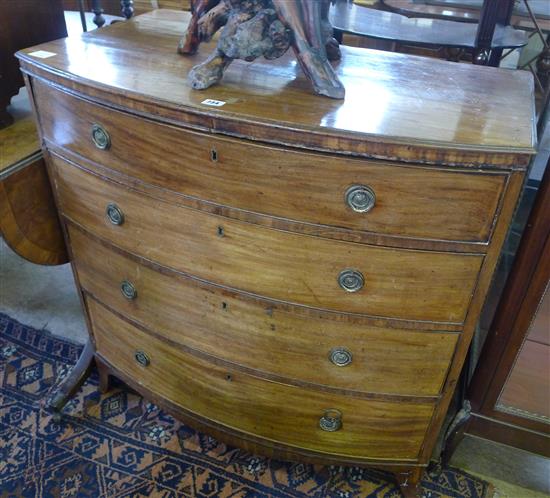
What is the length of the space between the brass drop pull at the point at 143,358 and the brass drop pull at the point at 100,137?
60 centimetres

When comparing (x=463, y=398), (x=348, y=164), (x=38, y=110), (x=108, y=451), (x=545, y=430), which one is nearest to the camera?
(x=348, y=164)

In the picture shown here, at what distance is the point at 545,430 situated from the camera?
1.33m

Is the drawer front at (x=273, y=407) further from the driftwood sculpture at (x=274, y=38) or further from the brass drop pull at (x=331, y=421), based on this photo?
the driftwood sculpture at (x=274, y=38)

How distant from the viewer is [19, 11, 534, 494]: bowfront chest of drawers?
873 millimetres

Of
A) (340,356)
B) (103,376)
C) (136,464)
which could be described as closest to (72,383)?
(103,376)

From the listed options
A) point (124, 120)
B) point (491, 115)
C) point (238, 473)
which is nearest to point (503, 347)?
point (491, 115)

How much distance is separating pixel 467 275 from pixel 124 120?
2.32 feet

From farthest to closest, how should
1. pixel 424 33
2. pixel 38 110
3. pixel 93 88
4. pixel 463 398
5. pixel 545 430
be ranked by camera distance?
pixel 424 33, pixel 463 398, pixel 545 430, pixel 38 110, pixel 93 88

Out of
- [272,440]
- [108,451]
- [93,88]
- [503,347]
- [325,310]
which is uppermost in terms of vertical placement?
[93,88]

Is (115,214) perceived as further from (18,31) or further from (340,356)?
(18,31)

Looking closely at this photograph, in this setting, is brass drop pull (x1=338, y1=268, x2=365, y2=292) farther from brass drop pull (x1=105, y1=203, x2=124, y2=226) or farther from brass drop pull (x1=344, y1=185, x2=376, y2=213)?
brass drop pull (x1=105, y1=203, x2=124, y2=226)

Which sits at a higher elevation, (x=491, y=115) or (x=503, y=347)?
(x=491, y=115)

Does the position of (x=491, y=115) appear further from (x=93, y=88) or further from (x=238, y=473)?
(x=238, y=473)

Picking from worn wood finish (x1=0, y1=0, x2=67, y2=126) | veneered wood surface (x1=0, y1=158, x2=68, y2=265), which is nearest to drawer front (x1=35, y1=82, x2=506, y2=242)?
veneered wood surface (x1=0, y1=158, x2=68, y2=265)
